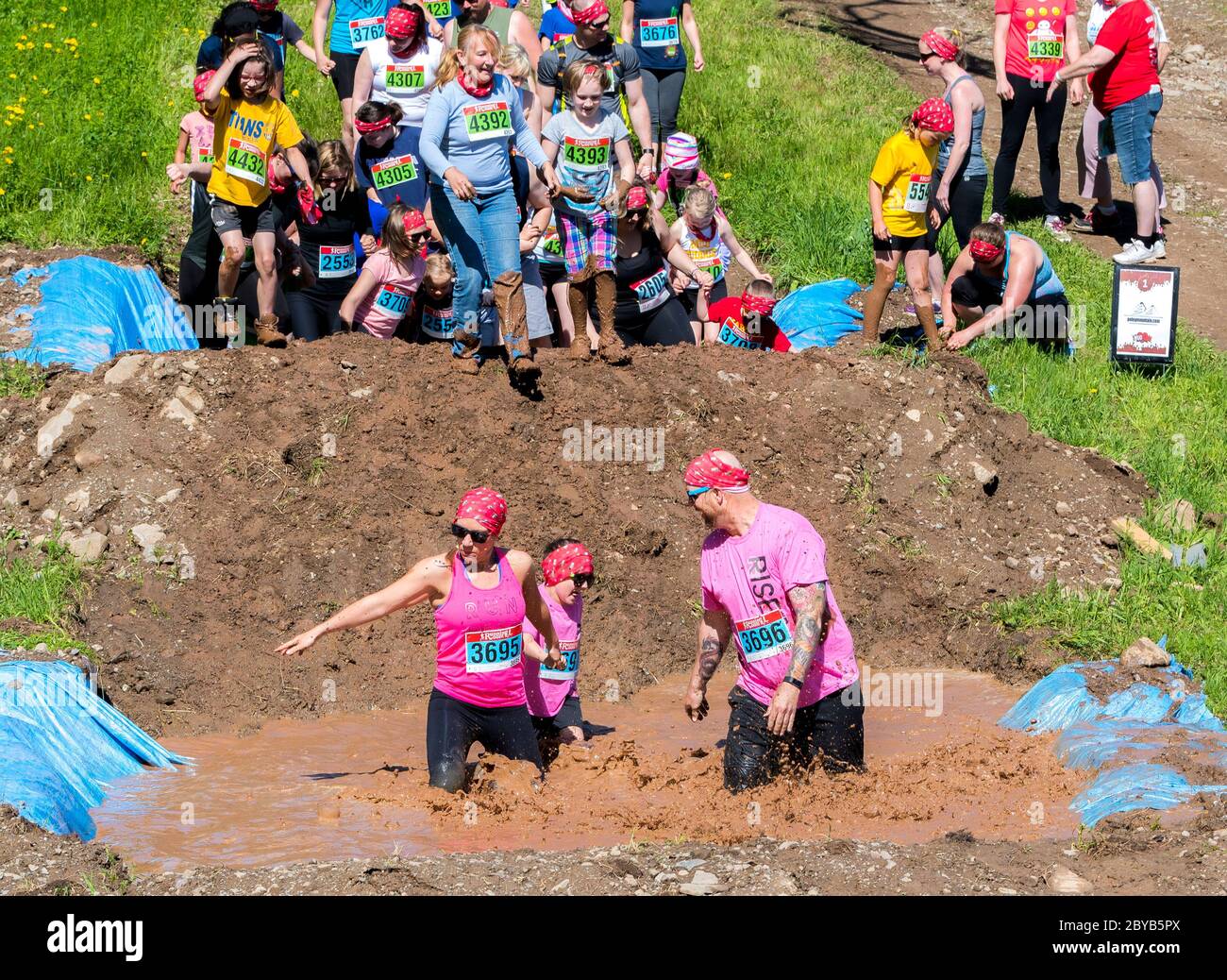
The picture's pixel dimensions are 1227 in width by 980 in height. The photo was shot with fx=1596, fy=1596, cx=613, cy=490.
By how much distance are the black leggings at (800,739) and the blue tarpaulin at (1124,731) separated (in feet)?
3.76

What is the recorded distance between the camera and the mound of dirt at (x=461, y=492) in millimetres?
9938

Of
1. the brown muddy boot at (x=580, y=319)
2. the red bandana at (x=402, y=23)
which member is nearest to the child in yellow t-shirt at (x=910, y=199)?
the brown muddy boot at (x=580, y=319)

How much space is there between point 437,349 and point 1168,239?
8.25 m

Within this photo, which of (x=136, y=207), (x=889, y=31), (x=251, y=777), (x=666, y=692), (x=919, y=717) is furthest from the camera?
(x=889, y=31)

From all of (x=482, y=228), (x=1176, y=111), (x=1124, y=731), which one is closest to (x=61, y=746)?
(x=482, y=228)

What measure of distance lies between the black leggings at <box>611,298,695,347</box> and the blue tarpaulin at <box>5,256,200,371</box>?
3430 millimetres

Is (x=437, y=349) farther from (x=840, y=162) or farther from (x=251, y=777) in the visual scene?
(x=840, y=162)

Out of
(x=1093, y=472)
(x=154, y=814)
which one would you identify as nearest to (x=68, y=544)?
(x=154, y=814)

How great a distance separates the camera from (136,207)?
14.0 meters

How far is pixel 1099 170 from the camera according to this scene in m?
15.2

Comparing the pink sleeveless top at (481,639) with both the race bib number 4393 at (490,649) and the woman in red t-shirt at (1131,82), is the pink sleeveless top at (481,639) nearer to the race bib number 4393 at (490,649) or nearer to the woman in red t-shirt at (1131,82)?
the race bib number 4393 at (490,649)

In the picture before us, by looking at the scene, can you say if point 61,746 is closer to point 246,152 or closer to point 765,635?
point 765,635

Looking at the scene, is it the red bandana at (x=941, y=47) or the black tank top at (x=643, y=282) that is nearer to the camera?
the black tank top at (x=643, y=282)

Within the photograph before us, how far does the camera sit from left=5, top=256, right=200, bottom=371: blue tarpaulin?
11.7 meters
